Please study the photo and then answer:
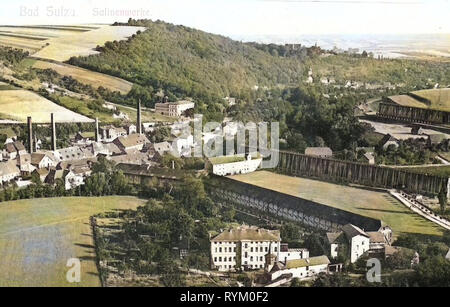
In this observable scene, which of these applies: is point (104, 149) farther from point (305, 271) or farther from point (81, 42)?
point (305, 271)

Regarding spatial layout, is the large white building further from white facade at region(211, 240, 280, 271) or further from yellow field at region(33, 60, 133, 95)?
yellow field at region(33, 60, 133, 95)

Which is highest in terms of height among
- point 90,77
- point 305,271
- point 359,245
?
point 90,77

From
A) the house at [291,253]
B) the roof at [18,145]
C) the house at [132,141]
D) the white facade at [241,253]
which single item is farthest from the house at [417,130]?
the roof at [18,145]

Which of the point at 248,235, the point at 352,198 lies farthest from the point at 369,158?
the point at 248,235

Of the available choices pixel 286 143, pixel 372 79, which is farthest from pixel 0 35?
pixel 372 79

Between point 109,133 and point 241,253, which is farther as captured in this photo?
point 109,133

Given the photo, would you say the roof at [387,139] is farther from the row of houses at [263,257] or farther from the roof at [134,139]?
the roof at [134,139]
